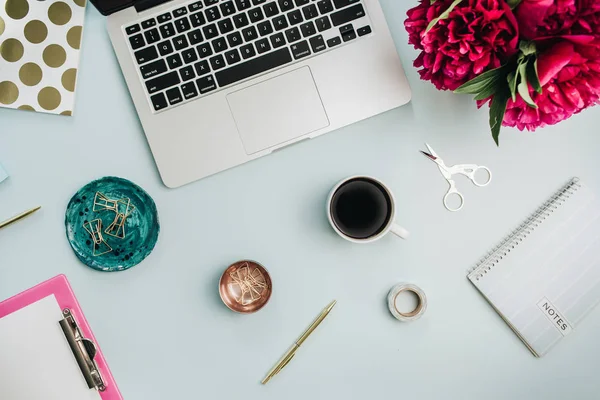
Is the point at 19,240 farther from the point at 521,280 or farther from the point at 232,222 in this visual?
the point at 521,280

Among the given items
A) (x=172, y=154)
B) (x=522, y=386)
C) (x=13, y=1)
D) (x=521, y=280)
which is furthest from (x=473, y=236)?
(x=13, y=1)

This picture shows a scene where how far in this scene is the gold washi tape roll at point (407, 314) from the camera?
30.2 inches

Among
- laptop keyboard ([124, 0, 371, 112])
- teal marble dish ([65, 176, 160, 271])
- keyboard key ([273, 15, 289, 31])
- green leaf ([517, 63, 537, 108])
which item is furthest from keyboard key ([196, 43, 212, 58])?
green leaf ([517, 63, 537, 108])

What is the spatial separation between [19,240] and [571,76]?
785 millimetres

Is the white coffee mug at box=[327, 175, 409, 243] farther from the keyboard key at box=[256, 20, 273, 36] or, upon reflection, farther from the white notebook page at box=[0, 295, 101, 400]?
the white notebook page at box=[0, 295, 101, 400]

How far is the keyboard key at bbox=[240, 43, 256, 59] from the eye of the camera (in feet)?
2.46

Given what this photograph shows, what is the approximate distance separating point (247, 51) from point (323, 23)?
120 millimetres

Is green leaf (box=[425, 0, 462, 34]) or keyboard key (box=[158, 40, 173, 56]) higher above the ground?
keyboard key (box=[158, 40, 173, 56])

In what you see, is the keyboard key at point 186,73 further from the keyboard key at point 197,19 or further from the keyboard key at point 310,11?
the keyboard key at point 310,11

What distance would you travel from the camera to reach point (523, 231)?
2.57 ft

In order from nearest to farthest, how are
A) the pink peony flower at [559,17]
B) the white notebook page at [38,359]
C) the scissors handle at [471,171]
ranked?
the pink peony flower at [559,17], the white notebook page at [38,359], the scissors handle at [471,171]

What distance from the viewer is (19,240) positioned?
77cm

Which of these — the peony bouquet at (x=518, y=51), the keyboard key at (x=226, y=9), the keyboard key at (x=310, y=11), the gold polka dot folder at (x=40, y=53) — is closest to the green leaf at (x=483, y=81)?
the peony bouquet at (x=518, y=51)

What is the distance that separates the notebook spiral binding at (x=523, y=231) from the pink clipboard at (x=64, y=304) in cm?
56
